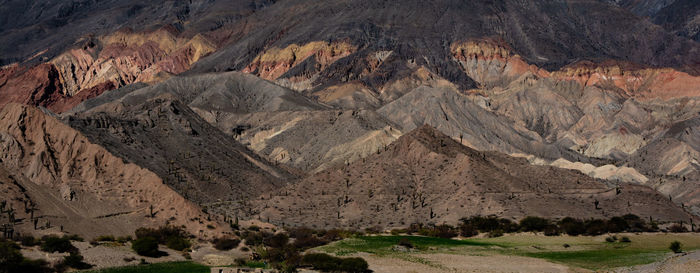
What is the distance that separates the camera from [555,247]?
58375 mm

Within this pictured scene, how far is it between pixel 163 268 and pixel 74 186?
3547 centimetres

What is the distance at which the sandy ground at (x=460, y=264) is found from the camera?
44.4 meters

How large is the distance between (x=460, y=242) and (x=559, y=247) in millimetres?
6824

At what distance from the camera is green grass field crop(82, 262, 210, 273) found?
139 ft

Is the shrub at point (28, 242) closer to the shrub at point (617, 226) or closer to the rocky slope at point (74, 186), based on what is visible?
the rocky slope at point (74, 186)

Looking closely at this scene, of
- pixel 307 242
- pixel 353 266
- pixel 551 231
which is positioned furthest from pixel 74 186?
pixel 551 231

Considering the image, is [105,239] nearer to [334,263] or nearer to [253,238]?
[253,238]

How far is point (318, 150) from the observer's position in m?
174

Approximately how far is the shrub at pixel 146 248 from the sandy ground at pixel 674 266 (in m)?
25.7

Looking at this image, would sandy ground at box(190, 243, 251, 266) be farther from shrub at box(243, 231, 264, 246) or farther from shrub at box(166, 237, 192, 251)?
shrub at box(243, 231, 264, 246)

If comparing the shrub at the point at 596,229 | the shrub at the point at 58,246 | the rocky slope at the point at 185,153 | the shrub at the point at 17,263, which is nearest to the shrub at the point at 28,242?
the shrub at the point at 58,246

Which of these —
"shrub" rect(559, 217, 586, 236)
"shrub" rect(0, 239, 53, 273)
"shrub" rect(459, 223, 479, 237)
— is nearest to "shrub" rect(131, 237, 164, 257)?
"shrub" rect(0, 239, 53, 273)

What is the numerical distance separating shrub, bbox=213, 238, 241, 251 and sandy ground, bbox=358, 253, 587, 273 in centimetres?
1211

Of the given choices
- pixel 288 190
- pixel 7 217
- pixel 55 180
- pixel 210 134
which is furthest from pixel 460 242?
pixel 210 134
